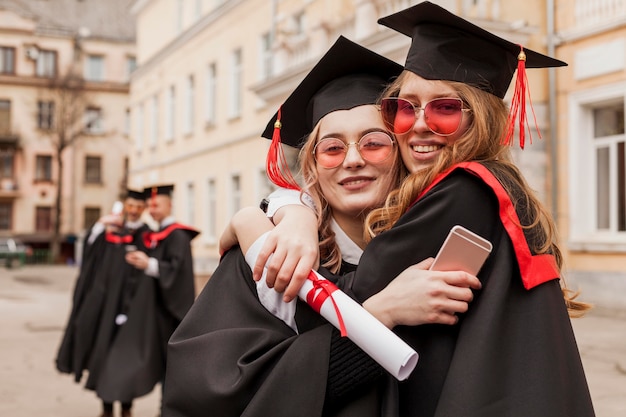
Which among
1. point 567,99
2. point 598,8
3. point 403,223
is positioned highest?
point 598,8

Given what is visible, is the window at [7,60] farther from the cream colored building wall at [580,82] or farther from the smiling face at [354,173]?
the smiling face at [354,173]

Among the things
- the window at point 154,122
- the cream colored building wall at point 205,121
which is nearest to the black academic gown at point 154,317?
the cream colored building wall at point 205,121

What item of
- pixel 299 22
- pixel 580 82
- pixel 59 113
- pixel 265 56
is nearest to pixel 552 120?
pixel 580 82

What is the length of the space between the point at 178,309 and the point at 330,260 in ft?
18.1

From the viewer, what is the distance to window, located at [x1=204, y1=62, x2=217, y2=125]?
29.2m

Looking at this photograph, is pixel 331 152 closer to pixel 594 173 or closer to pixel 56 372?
pixel 56 372

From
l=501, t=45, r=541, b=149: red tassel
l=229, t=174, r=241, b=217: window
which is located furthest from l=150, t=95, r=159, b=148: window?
l=501, t=45, r=541, b=149: red tassel

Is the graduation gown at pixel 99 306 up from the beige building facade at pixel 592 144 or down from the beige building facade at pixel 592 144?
down

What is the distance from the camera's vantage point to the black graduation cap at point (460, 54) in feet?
7.18

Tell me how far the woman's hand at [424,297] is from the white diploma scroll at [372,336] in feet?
0.17

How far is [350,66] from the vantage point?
249 cm

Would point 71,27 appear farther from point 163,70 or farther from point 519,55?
point 519,55

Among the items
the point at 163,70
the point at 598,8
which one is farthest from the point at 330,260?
the point at 163,70

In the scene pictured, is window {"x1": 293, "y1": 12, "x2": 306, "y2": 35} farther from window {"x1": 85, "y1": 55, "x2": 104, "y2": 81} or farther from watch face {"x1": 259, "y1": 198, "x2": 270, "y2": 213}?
window {"x1": 85, "y1": 55, "x2": 104, "y2": 81}
